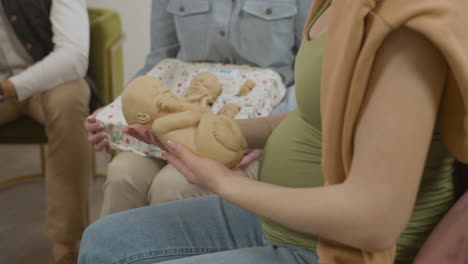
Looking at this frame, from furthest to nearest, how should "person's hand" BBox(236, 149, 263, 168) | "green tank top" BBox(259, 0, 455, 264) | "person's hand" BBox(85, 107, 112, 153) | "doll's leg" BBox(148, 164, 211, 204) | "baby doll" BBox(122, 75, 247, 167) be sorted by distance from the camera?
1. "person's hand" BBox(85, 107, 112, 153)
2. "doll's leg" BBox(148, 164, 211, 204)
3. "person's hand" BBox(236, 149, 263, 168)
4. "baby doll" BBox(122, 75, 247, 167)
5. "green tank top" BBox(259, 0, 455, 264)

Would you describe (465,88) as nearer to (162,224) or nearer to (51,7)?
(162,224)

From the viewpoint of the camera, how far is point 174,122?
3.22 feet

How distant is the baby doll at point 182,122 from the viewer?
0.94 m

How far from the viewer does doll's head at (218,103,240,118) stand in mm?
1518

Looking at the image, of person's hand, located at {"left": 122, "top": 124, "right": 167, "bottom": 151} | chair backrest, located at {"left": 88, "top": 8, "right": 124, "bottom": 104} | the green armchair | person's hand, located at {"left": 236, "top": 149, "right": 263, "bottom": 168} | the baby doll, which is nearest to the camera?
the baby doll

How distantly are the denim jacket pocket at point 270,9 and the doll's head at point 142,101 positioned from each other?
2.58 ft

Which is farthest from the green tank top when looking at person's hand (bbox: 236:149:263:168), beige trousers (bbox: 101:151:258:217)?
A: beige trousers (bbox: 101:151:258:217)

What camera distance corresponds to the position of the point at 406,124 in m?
0.63

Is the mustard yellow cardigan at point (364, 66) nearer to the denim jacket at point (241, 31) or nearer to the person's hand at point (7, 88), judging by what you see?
the denim jacket at point (241, 31)

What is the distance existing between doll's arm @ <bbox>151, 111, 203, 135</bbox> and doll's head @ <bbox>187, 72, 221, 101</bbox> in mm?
606

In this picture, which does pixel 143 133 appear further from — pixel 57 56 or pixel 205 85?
pixel 57 56

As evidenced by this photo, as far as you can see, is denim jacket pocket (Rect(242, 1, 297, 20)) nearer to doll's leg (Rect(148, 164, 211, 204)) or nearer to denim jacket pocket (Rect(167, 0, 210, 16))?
denim jacket pocket (Rect(167, 0, 210, 16))

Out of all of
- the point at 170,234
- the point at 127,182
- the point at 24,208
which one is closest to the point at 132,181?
the point at 127,182

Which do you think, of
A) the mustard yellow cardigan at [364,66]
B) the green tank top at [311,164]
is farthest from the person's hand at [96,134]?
the mustard yellow cardigan at [364,66]
